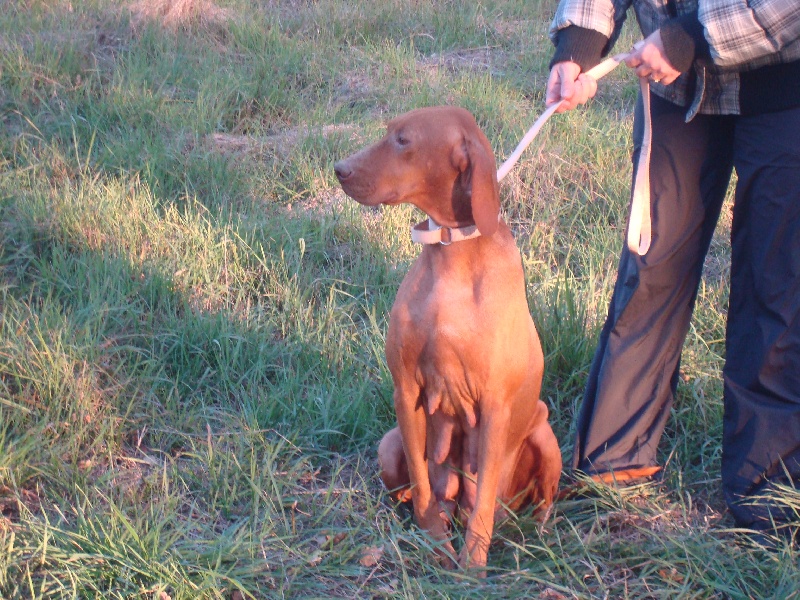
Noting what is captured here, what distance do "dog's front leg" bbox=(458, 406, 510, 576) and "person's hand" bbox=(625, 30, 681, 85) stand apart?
3.07 ft

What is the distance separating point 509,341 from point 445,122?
1.86 ft

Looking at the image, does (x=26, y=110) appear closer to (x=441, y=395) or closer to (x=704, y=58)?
(x=441, y=395)

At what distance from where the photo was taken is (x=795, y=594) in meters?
2.06

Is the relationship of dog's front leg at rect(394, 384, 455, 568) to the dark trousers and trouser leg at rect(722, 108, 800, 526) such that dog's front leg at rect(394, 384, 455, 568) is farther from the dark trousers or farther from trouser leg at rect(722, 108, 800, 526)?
trouser leg at rect(722, 108, 800, 526)

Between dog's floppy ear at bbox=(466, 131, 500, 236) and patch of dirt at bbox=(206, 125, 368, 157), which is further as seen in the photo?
patch of dirt at bbox=(206, 125, 368, 157)

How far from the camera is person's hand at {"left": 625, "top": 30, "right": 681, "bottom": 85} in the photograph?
2.18 m

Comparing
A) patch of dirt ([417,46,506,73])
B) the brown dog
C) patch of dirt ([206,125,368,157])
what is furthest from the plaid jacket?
patch of dirt ([417,46,506,73])

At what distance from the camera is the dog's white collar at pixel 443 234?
2.18m

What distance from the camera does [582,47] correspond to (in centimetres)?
250

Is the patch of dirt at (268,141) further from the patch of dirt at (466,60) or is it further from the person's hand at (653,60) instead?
the person's hand at (653,60)

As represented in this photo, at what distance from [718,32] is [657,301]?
2.71ft

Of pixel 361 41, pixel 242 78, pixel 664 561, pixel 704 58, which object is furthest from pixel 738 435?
pixel 361 41

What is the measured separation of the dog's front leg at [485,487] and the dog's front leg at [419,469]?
68mm

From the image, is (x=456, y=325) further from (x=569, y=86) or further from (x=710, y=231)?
(x=710, y=231)
